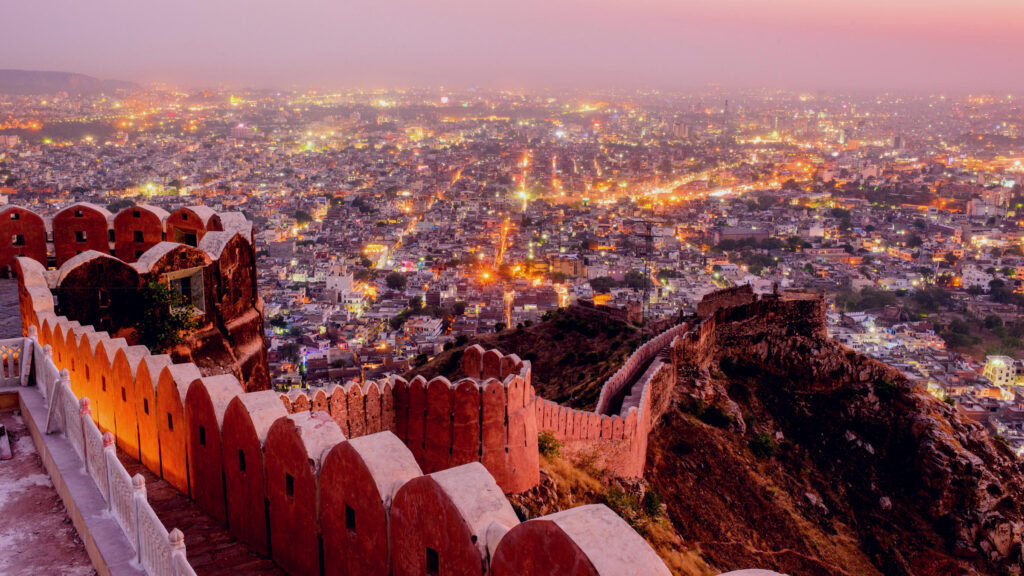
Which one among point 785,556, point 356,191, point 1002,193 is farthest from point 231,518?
point 1002,193

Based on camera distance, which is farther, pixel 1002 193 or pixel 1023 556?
pixel 1002 193

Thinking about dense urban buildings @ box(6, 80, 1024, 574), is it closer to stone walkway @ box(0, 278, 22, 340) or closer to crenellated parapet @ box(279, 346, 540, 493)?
crenellated parapet @ box(279, 346, 540, 493)

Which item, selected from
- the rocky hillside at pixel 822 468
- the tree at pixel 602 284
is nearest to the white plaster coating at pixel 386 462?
the rocky hillside at pixel 822 468

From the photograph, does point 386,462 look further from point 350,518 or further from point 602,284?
point 602,284

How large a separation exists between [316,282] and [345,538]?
124 ft

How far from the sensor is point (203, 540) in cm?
501

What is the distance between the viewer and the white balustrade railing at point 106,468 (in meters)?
3.54

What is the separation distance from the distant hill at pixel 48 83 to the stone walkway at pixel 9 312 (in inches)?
5109

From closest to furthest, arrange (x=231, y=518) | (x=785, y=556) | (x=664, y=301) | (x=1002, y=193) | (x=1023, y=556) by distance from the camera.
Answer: (x=231, y=518) < (x=785, y=556) < (x=1023, y=556) < (x=664, y=301) < (x=1002, y=193)

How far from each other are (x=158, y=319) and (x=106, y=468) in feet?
19.6

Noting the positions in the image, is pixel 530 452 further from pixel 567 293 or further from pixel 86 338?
pixel 567 293

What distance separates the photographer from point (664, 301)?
114 ft

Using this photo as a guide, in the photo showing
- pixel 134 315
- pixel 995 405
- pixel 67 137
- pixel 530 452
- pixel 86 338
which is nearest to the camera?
pixel 86 338

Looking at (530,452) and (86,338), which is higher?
(86,338)
